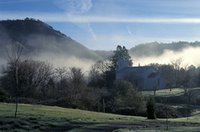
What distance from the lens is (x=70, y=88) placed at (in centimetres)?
10762

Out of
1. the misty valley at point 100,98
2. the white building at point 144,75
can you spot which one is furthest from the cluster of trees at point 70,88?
the white building at point 144,75

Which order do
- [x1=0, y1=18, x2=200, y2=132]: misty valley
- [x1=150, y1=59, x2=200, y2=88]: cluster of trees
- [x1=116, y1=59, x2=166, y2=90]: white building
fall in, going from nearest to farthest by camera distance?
[x1=0, y1=18, x2=200, y2=132]: misty valley
[x1=150, y1=59, x2=200, y2=88]: cluster of trees
[x1=116, y1=59, x2=166, y2=90]: white building

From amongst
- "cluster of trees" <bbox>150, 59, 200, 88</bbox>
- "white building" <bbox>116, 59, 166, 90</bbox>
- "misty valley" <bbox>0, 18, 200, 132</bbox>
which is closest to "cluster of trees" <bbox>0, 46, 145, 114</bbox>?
"misty valley" <bbox>0, 18, 200, 132</bbox>

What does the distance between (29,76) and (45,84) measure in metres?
5.12

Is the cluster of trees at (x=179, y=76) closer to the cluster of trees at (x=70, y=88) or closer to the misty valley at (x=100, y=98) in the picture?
the misty valley at (x=100, y=98)

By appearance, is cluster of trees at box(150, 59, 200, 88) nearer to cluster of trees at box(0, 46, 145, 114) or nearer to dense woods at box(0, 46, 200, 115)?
dense woods at box(0, 46, 200, 115)

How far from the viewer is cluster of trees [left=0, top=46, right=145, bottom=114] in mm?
90688

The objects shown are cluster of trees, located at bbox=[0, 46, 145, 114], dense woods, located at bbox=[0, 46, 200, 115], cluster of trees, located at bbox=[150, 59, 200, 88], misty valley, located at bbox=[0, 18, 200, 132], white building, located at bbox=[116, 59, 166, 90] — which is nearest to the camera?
misty valley, located at bbox=[0, 18, 200, 132]

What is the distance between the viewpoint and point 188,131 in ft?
123

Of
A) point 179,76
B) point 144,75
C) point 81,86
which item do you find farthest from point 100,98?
point 179,76

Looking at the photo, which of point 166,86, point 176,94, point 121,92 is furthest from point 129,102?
point 166,86

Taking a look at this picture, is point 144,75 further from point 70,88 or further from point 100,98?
point 100,98

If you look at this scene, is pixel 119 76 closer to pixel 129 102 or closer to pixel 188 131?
pixel 129 102

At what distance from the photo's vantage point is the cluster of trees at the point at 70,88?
90.7m
